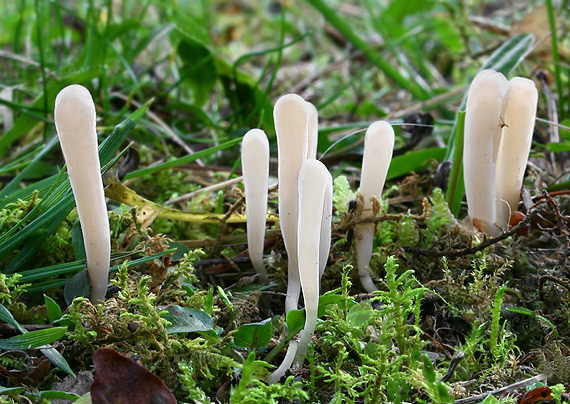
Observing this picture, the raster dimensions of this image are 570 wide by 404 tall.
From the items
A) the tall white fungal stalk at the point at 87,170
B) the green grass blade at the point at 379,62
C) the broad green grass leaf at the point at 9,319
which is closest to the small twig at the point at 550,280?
the tall white fungal stalk at the point at 87,170

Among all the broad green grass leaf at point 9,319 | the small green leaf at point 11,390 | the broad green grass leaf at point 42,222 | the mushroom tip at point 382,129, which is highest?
the mushroom tip at point 382,129

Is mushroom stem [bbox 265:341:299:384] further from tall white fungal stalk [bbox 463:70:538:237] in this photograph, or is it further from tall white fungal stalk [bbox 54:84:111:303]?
tall white fungal stalk [bbox 463:70:538:237]

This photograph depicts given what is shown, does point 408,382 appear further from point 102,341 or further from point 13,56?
point 13,56

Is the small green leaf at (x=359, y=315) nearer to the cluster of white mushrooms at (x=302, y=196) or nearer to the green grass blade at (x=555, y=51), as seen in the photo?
the cluster of white mushrooms at (x=302, y=196)

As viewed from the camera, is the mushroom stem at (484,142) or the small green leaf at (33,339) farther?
the mushroom stem at (484,142)

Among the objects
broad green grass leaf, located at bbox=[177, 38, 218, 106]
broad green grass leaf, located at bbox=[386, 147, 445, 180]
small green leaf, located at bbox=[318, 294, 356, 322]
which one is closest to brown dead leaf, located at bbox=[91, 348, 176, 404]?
small green leaf, located at bbox=[318, 294, 356, 322]

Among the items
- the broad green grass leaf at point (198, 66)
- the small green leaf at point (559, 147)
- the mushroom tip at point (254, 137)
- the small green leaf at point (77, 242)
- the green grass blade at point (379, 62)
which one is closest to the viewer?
the mushroom tip at point (254, 137)

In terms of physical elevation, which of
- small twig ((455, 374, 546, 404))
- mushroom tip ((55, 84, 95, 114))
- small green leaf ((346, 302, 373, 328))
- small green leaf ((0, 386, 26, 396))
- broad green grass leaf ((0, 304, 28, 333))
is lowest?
small twig ((455, 374, 546, 404))

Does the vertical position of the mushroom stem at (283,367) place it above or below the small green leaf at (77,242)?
below
